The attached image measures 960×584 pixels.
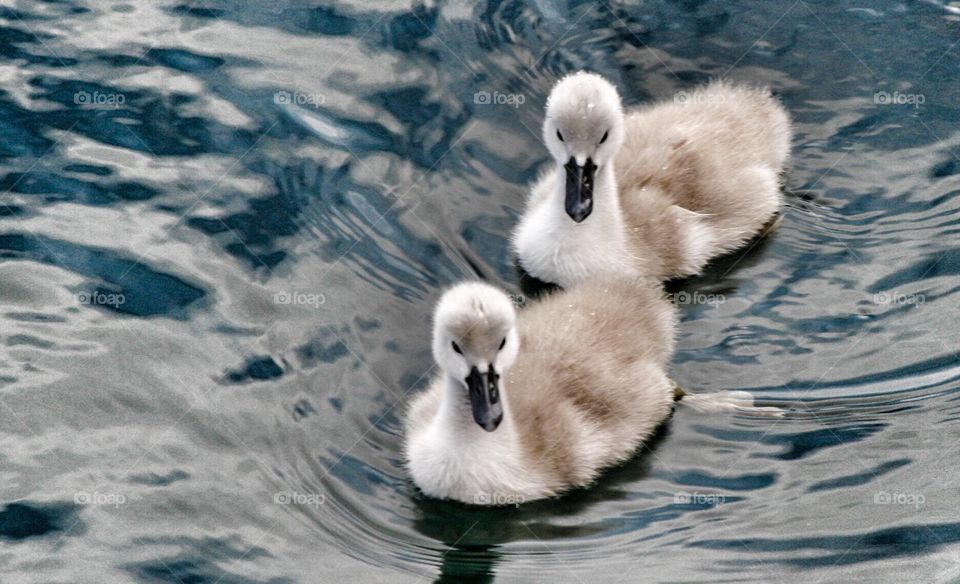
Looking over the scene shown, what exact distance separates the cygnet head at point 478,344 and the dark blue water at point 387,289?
1.64 ft

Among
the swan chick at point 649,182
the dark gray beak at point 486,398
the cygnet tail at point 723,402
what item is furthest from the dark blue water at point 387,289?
the dark gray beak at point 486,398

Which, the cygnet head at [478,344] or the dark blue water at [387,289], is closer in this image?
the cygnet head at [478,344]

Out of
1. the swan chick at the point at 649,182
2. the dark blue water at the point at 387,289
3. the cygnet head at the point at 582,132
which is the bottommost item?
the dark blue water at the point at 387,289

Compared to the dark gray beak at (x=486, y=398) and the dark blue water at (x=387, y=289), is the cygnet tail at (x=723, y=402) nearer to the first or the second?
the dark blue water at (x=387, y=289)

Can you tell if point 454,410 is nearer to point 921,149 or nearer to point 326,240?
point 326,240

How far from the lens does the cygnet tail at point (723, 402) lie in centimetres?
639

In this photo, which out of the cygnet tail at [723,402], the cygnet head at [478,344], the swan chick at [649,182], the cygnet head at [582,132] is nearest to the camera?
the cygnet head at [478,344]

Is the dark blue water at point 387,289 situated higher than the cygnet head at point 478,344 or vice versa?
the cygnet head at point 478,344

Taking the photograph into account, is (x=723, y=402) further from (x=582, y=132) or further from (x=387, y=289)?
(x=387, y=289)

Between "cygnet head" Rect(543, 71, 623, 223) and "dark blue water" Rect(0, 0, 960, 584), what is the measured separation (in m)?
0.70

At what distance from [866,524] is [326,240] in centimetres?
293

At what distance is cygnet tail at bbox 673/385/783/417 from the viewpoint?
639 centimetres

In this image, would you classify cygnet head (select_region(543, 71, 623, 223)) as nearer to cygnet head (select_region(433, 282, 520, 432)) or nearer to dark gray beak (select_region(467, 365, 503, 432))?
cygnet head (select_region(433, 282, 520, 432))

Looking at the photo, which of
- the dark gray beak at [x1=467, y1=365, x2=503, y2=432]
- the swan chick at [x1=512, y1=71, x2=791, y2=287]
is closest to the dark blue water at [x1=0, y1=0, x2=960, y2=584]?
the swan chick at [x1=512, y1=71, x2=791, y2=287]
